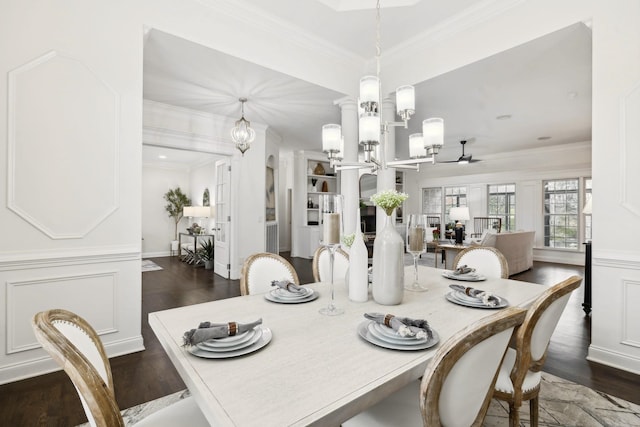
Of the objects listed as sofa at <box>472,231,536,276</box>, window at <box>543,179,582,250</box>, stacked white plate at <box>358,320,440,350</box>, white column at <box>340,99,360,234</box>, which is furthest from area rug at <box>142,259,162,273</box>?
window at <box>543,179,582,250</box>

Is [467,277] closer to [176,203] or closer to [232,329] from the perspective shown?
[232,329]

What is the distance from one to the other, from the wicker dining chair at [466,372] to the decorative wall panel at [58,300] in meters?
2.49

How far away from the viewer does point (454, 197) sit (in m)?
9.23

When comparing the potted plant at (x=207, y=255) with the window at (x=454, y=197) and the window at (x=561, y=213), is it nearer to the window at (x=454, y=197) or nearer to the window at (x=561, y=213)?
the window at (x=454, y=197)

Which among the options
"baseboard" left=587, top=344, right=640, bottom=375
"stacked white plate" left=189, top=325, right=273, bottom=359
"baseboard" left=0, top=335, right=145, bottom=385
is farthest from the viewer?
"baseboard" left=587, top=344, right=640, bottom=375

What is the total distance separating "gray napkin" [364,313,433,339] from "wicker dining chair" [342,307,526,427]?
0.20 metres

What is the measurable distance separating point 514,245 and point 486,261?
13.6ft

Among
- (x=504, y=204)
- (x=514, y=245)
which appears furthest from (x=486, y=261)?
(x=504, y=204)

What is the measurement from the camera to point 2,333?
2045 mm

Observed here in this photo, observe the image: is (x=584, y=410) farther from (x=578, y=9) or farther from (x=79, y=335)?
(x=578, y=9)

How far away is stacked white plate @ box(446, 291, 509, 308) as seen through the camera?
1436 mm

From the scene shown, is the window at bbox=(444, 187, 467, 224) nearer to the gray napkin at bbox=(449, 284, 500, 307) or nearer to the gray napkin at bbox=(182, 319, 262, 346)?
the gray napkin at bbox=(449, 284, 500, 307)

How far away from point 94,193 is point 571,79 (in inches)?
200

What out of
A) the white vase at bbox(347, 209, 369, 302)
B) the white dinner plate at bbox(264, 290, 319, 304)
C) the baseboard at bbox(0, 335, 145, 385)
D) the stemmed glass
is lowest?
the baseboard at bbox(0, 335, 145, 385)
